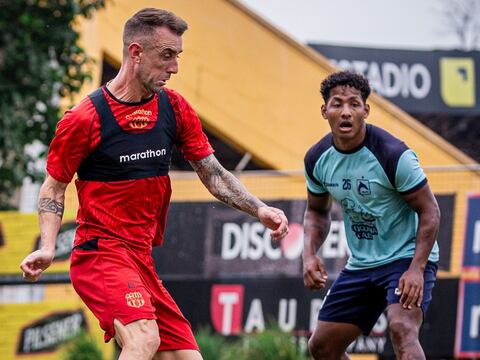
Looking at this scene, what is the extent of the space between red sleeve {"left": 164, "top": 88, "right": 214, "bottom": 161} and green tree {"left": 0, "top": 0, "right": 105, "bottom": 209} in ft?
18.4

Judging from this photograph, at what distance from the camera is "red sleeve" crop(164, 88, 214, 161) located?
6723 millimetres

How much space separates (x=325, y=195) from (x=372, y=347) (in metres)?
3.79

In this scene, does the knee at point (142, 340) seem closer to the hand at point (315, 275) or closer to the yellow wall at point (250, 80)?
the hand at point (315, 275)

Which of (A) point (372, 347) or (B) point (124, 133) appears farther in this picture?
(A) point (372, 347)

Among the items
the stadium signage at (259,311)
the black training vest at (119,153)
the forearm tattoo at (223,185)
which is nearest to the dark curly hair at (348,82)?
the forearm tattoo at (223,185)

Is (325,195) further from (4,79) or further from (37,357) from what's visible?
(4,79)

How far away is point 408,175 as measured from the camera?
7.11 metres

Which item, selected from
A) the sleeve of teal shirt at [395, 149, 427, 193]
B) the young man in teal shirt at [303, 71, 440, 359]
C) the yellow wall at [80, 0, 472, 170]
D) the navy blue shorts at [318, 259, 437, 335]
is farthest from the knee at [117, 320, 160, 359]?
the yellow wall at [80, 0, 472, 170]

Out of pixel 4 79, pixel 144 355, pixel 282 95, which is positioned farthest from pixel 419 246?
pixel 282 95

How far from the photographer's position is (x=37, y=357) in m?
11.1

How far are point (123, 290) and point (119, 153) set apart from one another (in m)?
0.76

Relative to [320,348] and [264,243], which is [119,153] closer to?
[320,348]

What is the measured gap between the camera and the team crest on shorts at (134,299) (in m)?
6.26

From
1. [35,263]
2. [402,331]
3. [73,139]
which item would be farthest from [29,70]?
[402,331]
